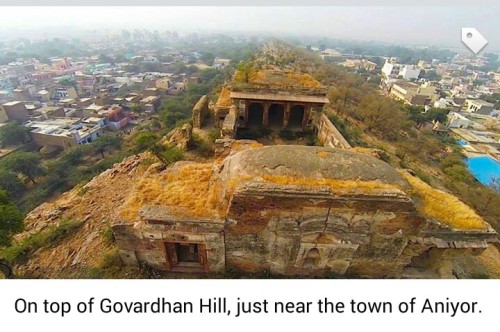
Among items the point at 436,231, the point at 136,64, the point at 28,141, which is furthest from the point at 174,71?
the point at 436,231

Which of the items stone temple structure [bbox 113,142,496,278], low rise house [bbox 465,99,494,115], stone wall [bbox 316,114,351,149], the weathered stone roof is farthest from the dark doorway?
low rise house [bbox 465,99,494,115]

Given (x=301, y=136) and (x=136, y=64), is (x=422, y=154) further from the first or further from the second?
(x=136, y=64)

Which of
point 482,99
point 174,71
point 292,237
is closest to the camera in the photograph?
point 292,237

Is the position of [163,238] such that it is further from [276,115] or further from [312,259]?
[276,115]

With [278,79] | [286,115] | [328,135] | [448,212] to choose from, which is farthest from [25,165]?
[448,212]

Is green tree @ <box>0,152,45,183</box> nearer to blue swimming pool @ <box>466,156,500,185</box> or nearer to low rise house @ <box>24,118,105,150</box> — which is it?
low rise house @ <box>24,118,105,150</box>

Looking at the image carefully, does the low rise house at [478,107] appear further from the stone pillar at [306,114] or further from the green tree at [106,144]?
the green tree at [106,144]

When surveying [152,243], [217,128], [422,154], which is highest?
[152,243]
